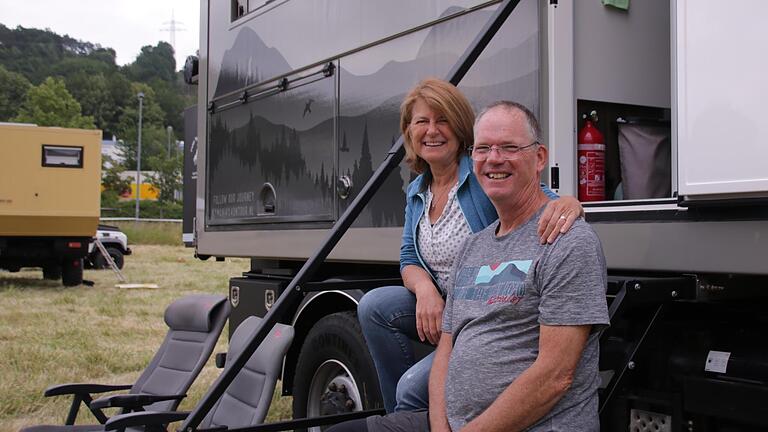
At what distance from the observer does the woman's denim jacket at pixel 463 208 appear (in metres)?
2.83

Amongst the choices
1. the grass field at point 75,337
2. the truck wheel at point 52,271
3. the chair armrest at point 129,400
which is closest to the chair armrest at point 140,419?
the chair armrest at point 129,400

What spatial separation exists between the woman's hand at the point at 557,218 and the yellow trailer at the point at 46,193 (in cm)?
1480

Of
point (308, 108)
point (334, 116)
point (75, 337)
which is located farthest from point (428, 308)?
point (75, 337)

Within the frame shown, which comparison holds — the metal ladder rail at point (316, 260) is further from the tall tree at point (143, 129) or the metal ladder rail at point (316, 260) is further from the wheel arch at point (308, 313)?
the tall tree at point (143, 129)

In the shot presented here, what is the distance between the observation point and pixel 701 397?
98.0 inches

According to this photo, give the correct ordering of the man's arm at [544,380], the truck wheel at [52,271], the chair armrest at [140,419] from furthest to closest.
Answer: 1. the truck wheel at [52,271]
2. the chair armrest at [140,419]
3. the man's arm at [544,380]

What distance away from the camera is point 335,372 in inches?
173

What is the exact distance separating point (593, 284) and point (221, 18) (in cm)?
424

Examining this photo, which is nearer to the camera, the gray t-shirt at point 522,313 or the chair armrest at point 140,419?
the gray t-shirt at point 522,313

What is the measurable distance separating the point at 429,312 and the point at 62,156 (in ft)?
48.3

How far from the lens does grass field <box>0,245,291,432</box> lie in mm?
6320

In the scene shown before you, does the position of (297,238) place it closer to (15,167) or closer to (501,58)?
(501,58)

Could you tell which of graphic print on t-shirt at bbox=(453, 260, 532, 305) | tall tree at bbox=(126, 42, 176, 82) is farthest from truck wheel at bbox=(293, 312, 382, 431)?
tall tree at bbox=(126, 42, 176, 82)

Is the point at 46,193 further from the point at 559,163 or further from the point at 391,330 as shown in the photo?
the point at 559,163
